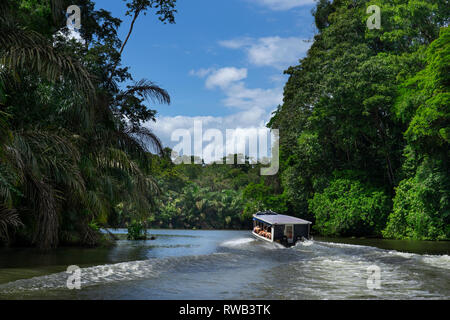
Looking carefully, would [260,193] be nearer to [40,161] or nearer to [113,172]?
[113,172]

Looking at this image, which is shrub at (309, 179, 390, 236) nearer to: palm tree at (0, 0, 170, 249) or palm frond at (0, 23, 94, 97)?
palm tree at (0, 0, 170, 249)

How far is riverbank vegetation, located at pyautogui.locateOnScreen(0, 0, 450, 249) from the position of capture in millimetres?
11211

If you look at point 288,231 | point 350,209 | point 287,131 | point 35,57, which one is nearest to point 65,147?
point 35,57

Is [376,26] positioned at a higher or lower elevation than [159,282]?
higher

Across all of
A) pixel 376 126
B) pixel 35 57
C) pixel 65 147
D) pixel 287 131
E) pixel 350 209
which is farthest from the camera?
pixel 287 131

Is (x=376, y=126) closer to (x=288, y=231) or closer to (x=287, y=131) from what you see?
(x=287, y=131)

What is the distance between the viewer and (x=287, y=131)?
36594 mm

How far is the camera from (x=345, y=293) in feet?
26.8

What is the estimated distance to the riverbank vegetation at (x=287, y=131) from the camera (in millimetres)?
11211

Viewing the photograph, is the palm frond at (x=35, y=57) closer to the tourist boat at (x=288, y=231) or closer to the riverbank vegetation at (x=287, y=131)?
the riverbank vegetation at (x=287, y=131)
